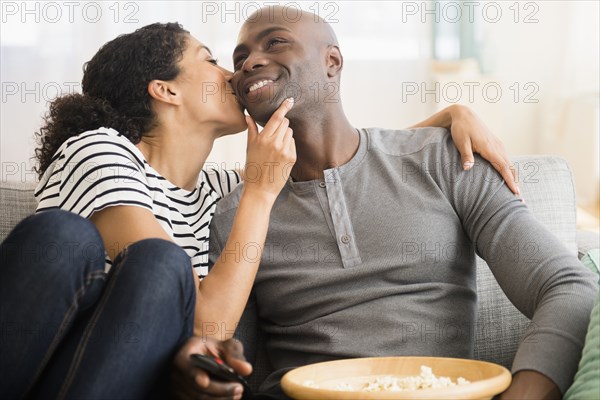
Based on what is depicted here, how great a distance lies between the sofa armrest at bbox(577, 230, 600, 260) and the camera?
1855 mm

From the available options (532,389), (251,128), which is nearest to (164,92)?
(251,128)

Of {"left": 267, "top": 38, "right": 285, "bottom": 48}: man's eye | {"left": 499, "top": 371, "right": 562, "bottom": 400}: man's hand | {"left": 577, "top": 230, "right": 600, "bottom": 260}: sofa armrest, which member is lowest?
{"left": 577, "top": 230, "right": 600, "bottom": 260}: sofa armrest

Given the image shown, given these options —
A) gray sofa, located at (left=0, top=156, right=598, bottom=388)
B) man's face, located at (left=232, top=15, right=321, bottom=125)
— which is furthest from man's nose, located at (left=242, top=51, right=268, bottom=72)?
gray sofa, located at (left=0, top=156, right=598, bottom=388)

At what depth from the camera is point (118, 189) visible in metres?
1.57

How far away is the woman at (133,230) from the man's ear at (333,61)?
19 centimetres

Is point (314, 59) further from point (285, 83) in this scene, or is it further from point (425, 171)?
point (425, 171)

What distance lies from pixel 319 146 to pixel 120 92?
19.0 inches

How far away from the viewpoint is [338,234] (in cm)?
168

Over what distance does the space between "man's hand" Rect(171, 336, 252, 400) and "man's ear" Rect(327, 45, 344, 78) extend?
790mm

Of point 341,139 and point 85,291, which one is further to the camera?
point 341,139

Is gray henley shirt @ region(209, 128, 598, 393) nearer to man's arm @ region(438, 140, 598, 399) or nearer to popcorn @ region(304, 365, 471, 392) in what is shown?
man's arm @ region(438, 140, 598, 399)

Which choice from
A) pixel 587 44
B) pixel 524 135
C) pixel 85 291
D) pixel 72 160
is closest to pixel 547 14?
pixel 587 44

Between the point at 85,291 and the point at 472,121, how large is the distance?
895 millimetres

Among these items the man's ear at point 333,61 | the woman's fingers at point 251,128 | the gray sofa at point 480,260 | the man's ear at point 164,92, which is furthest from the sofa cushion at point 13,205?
the man's ear at point 333,61
